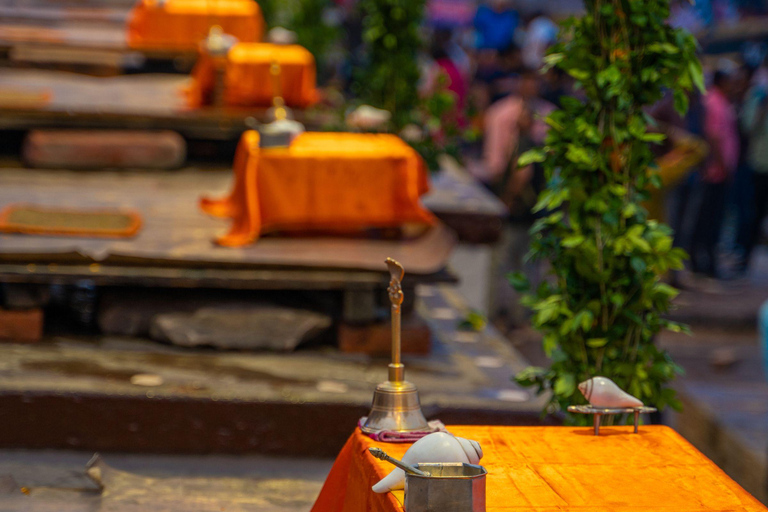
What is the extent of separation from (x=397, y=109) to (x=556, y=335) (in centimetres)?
393

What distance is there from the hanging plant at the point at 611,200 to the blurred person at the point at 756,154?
721 centimetres

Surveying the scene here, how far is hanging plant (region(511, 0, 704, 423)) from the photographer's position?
3.17 metres

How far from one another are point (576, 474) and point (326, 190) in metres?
3.02

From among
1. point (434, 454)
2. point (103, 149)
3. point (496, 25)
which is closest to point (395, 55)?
point (103, 149)

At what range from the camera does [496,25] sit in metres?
11.0

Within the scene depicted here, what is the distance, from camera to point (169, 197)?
634 cm

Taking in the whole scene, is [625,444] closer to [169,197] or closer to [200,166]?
[169,197]

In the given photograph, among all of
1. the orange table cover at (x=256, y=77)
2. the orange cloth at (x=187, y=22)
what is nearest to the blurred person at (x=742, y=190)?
the orange table cover at (x=256, y=77)

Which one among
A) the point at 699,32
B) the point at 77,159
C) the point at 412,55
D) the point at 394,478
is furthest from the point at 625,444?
the point at 699,32

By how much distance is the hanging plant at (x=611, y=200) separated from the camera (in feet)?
10.4

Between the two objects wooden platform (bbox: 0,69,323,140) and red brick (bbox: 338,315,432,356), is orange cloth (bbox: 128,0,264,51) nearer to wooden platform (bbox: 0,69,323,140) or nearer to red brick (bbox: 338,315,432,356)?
wooden platform (bbox: 0,69,323,140)

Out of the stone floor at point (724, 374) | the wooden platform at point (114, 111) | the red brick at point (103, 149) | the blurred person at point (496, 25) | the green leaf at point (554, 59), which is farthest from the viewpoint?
the blurred person at point (496, 25)

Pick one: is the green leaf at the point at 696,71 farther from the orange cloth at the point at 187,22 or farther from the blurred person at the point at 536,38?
the blurred person at the point at 536,38

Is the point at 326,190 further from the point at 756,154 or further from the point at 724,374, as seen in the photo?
the point at 756,154
